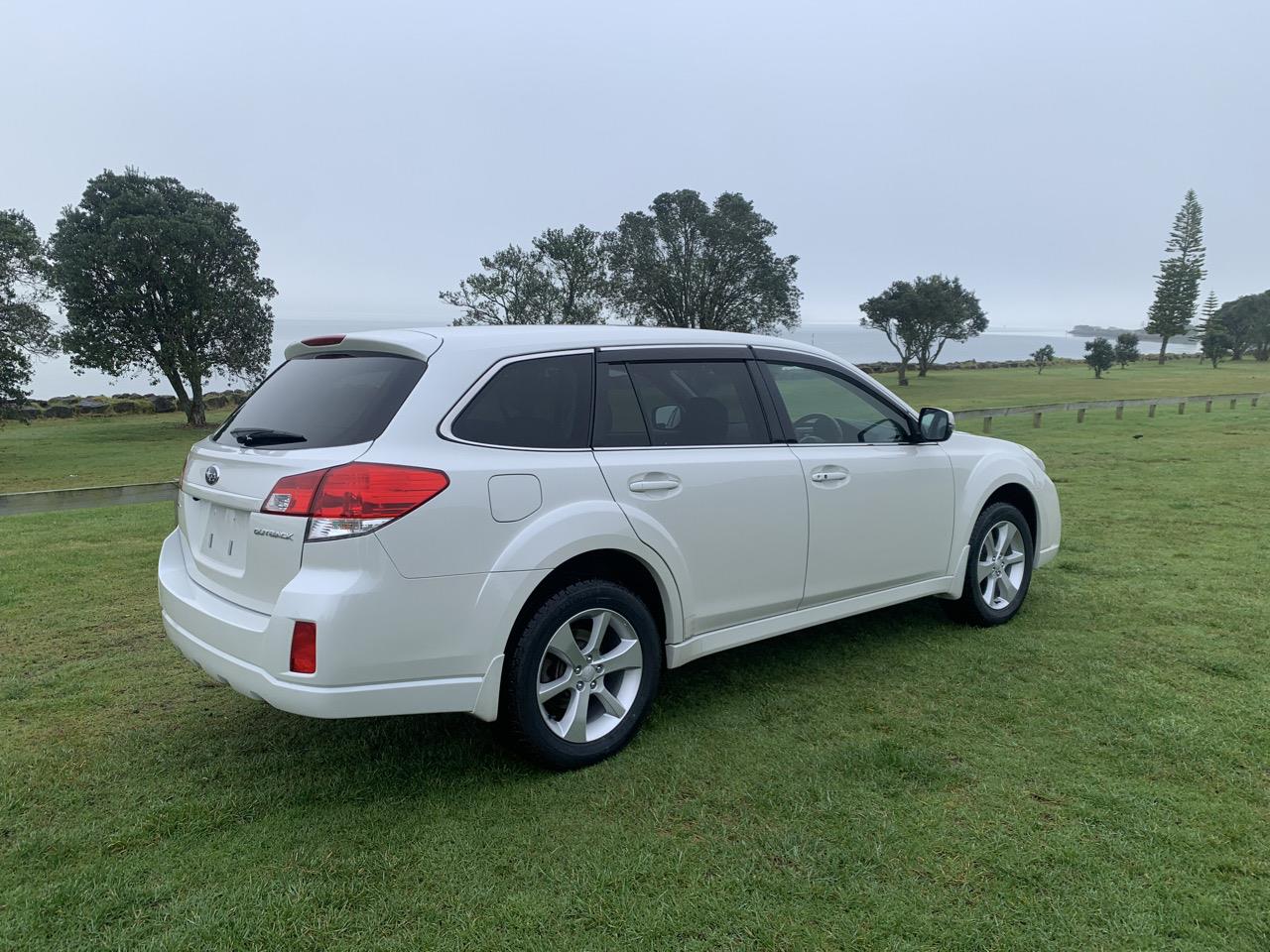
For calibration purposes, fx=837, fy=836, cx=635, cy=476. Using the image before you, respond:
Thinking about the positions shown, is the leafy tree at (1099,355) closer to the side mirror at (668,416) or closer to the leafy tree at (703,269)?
the leafy tree at (703,269)

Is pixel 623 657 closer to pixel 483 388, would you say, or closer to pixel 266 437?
pixel 483 388

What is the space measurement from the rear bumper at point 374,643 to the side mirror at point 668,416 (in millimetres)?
943

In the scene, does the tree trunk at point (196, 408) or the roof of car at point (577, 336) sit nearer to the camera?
the roof of car at point (577, 336)

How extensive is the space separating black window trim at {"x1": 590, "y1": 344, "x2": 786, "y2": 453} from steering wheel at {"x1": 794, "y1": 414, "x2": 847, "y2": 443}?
164 millimetres

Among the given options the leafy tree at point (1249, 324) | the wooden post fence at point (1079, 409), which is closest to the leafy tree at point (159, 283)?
the wooden post fence at point (1079, 409)

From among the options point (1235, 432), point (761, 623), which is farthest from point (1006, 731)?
point (1235, 432)

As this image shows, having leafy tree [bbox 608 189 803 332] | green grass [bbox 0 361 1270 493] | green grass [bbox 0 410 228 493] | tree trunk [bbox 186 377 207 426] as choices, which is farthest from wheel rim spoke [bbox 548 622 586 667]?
leafy tree [bbox 608 189 803 332]

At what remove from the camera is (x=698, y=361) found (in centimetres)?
382

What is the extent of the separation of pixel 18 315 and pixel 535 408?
26948 mm

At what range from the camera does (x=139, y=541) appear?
7574mm

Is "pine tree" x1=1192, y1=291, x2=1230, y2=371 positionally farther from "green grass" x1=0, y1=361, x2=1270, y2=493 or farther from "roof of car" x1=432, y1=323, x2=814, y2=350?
"roof of car" x1=432, y1=323, x2=814, y2=350

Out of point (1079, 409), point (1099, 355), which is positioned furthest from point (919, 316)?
point (1079, 409)

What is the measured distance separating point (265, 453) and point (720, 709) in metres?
2.22

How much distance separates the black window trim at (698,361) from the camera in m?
3.48
